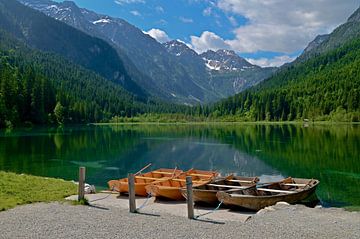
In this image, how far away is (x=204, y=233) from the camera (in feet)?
55.7

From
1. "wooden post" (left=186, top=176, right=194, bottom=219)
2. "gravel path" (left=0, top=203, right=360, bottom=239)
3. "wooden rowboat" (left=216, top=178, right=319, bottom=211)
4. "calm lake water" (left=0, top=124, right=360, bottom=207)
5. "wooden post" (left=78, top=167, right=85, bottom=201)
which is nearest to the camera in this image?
"gravel path" (left=0, top=203, right=360, bottom=239)

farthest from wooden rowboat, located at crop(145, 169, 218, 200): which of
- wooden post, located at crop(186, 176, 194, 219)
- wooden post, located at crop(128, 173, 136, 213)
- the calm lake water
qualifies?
the calm lake water

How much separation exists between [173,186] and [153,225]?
10.3m

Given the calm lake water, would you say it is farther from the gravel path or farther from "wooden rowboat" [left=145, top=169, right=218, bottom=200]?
the gravel path

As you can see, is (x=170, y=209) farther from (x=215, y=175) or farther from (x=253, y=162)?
(x=253, y=162)

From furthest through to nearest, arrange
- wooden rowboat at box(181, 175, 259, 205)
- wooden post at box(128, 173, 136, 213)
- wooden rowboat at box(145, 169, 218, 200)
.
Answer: wooden rowboat at box(145, 169, 218, 200) < wooden rowboat at box(181, 175, 259, 205) < wooden post at box(128, 173, 136, 213)

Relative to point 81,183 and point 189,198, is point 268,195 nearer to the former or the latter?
point 189,198

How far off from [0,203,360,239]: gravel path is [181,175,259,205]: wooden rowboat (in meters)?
Result: 3.95

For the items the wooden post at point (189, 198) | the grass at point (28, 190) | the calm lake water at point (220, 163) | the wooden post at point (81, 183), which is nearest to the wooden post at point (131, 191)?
the wooden post at point (189, 198)

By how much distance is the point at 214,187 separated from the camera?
28266mm

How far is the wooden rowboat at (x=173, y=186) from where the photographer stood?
26.0 m

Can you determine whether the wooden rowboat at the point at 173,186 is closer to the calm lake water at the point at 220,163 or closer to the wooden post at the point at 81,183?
the wooden post at the point at 81,183

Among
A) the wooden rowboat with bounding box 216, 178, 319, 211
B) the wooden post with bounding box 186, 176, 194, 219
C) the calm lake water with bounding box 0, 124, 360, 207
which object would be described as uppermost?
the wooden post with bounding box 186, 176, 194, 219

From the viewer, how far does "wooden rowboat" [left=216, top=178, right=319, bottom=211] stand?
23.8m
